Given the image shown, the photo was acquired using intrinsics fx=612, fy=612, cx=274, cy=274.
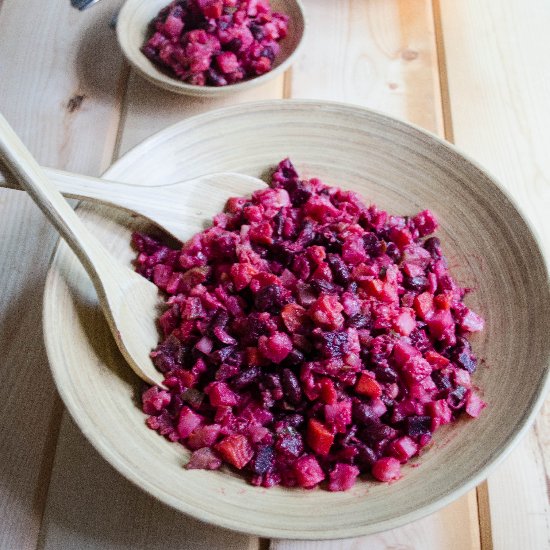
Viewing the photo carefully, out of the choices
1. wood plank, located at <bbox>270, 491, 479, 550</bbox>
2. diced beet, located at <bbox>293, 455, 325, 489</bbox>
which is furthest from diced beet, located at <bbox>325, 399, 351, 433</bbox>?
wood plank, located at <bbox>270, 491, 479, 550</bbox>

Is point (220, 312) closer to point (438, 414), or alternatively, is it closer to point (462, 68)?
point (438, 414)

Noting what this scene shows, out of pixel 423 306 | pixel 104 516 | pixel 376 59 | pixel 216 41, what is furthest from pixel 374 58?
pixel 104 516

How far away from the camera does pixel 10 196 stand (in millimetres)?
2486

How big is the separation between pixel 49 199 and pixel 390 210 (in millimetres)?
1148

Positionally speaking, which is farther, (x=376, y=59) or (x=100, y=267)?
(x=376, y=59)

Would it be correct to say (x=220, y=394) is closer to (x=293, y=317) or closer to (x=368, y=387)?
(x=293, y=317)

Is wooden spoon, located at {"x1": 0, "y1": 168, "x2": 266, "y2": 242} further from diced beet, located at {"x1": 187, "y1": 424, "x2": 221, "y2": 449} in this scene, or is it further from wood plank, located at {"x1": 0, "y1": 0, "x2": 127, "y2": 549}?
diced beet, located at {"x1": 187, "y1": 424, "x2": 221, "y2": 449}

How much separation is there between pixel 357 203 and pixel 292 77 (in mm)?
999

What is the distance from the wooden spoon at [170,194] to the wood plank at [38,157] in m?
0.54

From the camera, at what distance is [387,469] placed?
1.62 meters

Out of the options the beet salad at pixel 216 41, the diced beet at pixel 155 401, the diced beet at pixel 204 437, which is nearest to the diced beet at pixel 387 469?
the diced beet at pixel 204 437

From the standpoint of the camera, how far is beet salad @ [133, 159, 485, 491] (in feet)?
5.47

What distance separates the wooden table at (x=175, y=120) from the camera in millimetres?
1781

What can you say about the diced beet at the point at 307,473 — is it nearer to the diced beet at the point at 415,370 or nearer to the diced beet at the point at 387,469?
the diced beet at the point at 387,469
